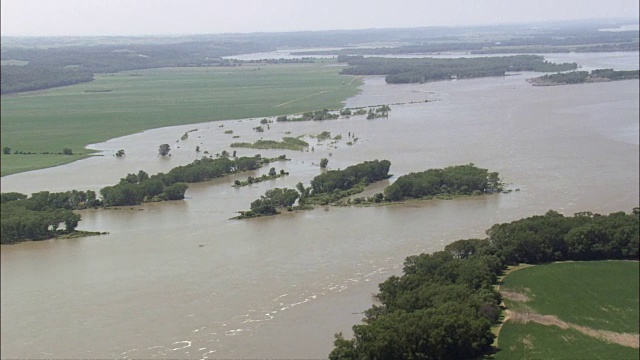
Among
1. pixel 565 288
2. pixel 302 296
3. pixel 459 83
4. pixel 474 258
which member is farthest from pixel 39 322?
pixel 459 83

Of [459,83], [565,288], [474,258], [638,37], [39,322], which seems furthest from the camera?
[638,37]

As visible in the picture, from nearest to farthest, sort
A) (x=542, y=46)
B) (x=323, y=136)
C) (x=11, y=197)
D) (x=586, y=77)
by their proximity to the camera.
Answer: (x=11, y=197) → (x=323, y=136) → (x=586, y=77) → (x=542, y=46)

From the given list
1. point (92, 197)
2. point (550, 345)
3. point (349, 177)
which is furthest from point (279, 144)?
point (550, 345)

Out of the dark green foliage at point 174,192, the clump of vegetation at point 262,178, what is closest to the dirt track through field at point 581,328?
the dark green foliage at point 174,192

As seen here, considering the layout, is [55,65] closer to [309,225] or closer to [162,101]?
[309,225]

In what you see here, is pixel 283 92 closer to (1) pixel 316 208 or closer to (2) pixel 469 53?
(1) pixel 316 208

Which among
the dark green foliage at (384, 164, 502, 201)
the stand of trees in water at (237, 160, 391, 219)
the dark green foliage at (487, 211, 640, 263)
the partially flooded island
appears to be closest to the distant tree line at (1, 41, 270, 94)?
the partially flooded island

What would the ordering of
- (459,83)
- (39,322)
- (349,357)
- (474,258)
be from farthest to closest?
(459,83), (474,258), (39,322), (349,357)
